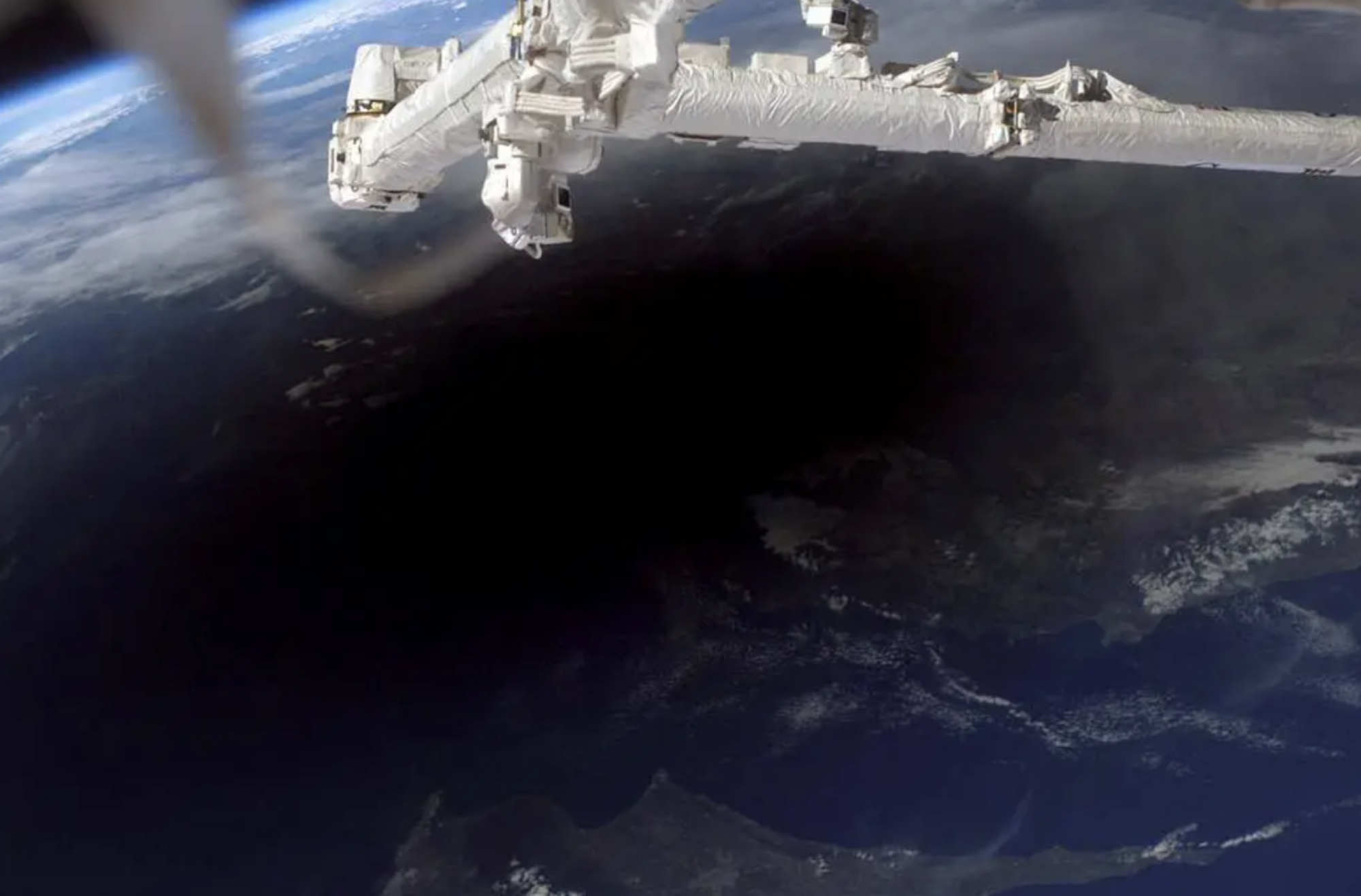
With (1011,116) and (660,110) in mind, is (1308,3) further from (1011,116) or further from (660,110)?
(660,110)

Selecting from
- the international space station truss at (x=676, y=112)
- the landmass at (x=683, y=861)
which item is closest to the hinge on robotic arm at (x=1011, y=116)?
Answer: the international space station truss at (x=676, y=112)

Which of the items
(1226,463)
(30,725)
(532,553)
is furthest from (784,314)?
(30,725)

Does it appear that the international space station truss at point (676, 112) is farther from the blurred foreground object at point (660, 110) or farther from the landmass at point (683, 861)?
the landmass at point (683, 861)

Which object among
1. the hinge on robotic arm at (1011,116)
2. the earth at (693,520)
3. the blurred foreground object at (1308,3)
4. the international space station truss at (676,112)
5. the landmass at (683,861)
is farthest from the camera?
the blurred foreground object at (1308,3)

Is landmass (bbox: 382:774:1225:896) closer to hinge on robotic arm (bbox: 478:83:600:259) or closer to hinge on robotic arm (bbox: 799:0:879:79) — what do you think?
hinge on robotic arm (bbox: 478:83:600:259)

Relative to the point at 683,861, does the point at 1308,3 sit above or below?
above

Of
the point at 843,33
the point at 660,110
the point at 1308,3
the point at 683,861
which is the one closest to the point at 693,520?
the point at 683,861

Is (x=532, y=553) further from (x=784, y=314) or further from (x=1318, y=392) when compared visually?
(x=1318, y=392)
